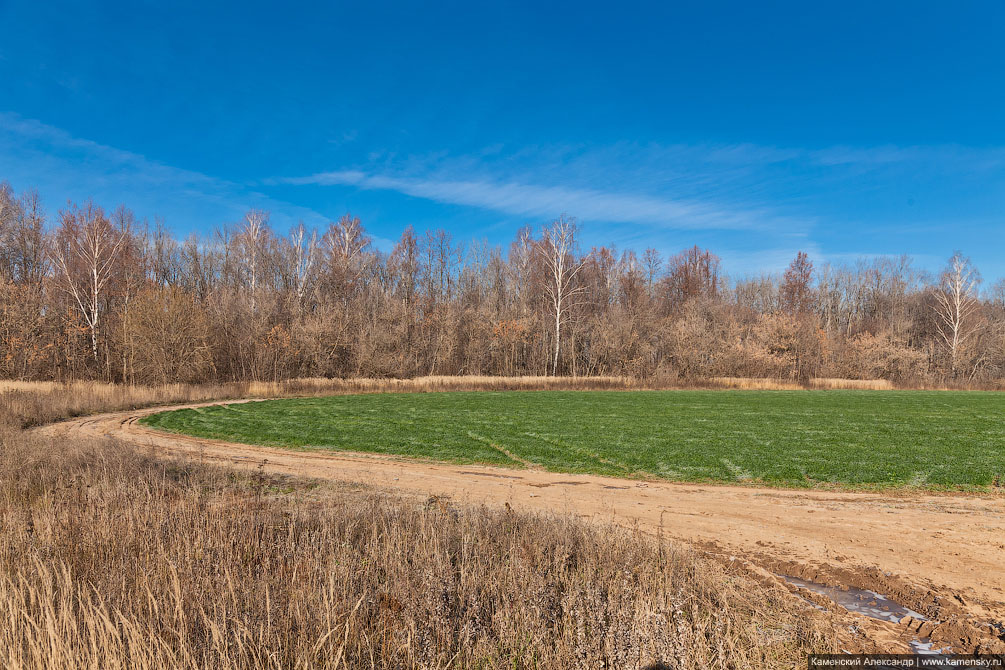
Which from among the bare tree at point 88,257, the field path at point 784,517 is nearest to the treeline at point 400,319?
the bare tree at point 88,257

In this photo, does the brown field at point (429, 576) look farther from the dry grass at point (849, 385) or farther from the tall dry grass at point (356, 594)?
the dry grass at point (849, 385)

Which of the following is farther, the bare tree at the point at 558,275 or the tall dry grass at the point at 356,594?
the bare tree at the point at 558,275

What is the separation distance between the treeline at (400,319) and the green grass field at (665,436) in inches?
580

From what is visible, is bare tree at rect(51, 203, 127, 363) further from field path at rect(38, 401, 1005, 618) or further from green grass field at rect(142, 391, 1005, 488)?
field path at rect(38, 401, 1005, 618)

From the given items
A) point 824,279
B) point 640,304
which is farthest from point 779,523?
point 824,279

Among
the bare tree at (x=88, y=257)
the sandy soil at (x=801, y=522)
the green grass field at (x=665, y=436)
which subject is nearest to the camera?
the sandy soil at (x=801, y=522)

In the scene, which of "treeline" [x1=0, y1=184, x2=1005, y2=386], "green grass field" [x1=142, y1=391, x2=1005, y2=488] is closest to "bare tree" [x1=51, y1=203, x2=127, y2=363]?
"treeline" [x1=0, y1=184, x2=1005, y2=386]

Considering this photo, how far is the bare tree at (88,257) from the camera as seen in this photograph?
134ft

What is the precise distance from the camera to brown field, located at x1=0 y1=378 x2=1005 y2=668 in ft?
13.1

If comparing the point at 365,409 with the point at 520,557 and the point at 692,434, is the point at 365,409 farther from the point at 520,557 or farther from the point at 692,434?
the point at 520,557

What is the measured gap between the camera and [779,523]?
8.85 m

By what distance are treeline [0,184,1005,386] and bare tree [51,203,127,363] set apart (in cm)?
Result: 17

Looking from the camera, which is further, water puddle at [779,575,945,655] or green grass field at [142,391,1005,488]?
green grass field at [142,391,1005,488]

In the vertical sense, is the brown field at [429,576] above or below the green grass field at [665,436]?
above
